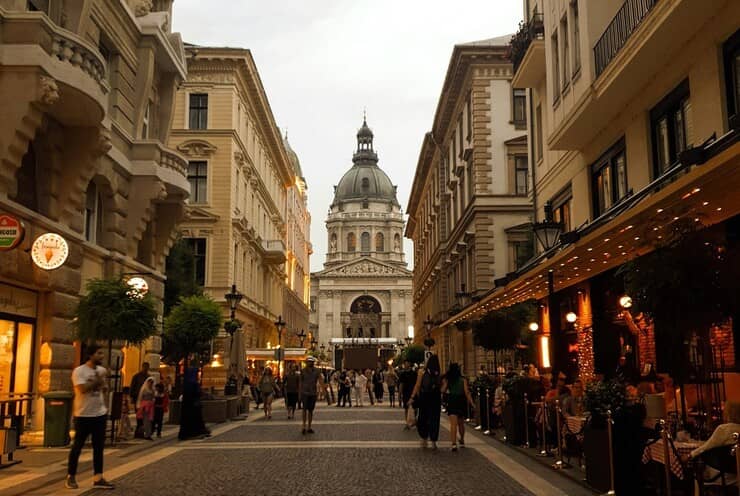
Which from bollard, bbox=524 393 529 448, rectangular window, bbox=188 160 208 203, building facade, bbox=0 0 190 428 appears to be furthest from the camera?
rectangular window, bbox=188 160 208 203

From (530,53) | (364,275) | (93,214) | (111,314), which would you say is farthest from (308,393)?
Answer: (364,275)

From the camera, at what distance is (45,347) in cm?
1675

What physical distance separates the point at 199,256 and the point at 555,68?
2410cm

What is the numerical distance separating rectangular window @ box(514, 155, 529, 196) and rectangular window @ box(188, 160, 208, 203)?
15.3 metres

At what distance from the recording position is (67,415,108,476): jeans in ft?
34.9

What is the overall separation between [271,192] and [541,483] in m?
49.0

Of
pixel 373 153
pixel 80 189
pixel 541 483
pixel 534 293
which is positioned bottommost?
pixel 541 483

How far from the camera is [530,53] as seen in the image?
77.8 feet

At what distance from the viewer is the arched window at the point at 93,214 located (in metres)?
20.2

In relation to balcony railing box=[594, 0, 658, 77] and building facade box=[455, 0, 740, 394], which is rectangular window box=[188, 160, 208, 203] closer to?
building facade box=[455, 0, 740, 394]

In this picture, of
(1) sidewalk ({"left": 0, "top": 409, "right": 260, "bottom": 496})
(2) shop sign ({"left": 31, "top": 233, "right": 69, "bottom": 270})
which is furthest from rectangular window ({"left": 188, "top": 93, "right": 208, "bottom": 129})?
(2) shop sign ({"left": 31, "top": 233, "right": 69, "bottom": 270})

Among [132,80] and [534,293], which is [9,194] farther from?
[534,293]

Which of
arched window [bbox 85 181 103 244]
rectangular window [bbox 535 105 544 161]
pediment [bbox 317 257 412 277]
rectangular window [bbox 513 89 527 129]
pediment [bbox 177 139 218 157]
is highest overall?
pediment [bbox 317 257 412 277]

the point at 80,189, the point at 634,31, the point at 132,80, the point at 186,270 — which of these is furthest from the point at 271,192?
the point at 634,31
